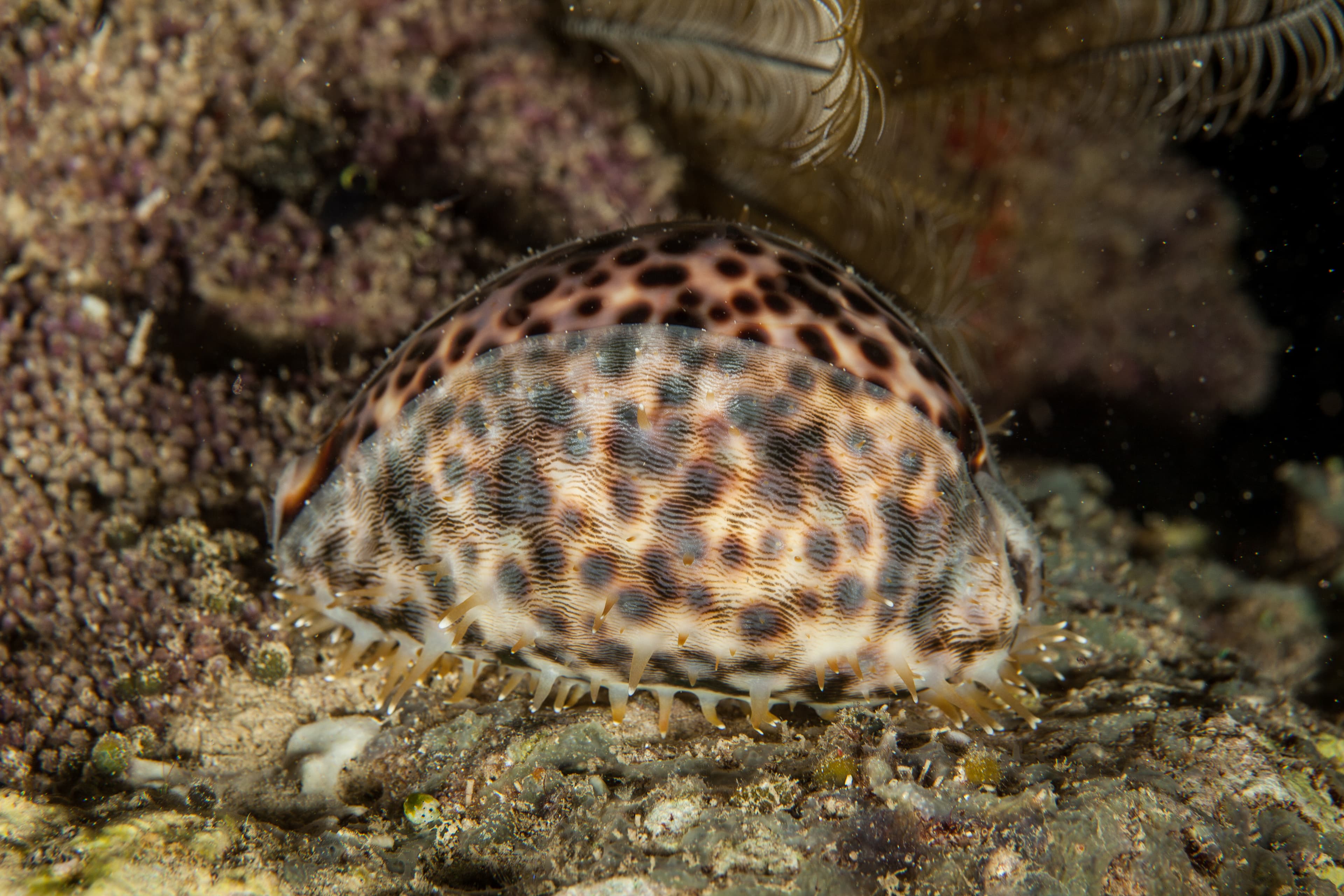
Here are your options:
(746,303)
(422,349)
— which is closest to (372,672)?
(422,349)

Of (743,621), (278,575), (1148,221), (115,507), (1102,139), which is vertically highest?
(1102,139)

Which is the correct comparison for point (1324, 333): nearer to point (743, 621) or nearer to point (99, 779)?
point (743, 621)

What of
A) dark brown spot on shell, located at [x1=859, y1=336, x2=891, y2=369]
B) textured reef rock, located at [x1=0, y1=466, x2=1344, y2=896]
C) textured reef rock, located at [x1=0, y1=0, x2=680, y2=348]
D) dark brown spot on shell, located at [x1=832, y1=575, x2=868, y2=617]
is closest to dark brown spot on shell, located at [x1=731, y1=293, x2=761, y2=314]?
dark brown spot on shell, located at [x1=859, y1=336, x2=891, y2=369]

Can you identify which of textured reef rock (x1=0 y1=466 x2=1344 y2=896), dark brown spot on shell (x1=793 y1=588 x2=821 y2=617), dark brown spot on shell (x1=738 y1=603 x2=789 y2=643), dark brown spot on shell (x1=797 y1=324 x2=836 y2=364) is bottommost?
textured reef rock (x1=0 y1=466 x2=1344 y2=896)

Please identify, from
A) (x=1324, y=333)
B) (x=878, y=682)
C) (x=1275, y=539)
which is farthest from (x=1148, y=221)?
(x=878, y=682)

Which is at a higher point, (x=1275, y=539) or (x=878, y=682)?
(x=878, y=682)

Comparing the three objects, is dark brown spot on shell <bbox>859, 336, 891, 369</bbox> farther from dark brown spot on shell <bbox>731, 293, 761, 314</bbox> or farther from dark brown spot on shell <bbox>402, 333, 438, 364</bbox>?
dark brown spot on shell <bbox>402, 333, 438, 364</bbox>
